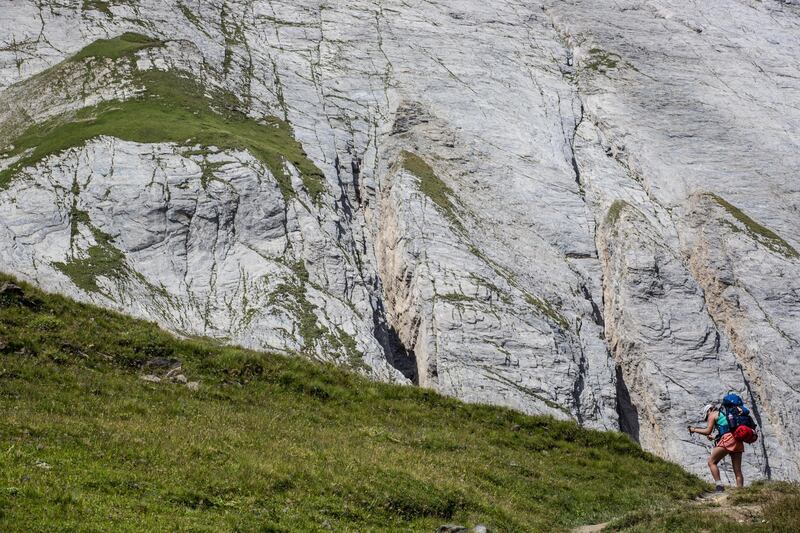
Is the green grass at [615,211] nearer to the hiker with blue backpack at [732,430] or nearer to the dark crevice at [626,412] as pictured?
the dark crevice at [626,412]

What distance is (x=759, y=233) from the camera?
280 ft

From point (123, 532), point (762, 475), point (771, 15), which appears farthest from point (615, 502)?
point (771, 15)

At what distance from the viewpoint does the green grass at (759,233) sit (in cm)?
8331

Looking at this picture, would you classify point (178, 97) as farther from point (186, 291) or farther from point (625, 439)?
point (625, 439)

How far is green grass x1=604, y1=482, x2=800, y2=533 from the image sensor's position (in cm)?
1495

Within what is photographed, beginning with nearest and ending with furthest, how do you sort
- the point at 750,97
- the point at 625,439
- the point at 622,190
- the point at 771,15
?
the point at 625,439 → the point at 622,190 → the point at 750,97 → the point at 771,15

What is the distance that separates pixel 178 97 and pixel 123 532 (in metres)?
76.4

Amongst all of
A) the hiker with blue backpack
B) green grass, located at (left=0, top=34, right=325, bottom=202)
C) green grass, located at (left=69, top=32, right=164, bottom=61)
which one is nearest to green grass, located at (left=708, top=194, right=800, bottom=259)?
green grass, located at (left=0, top=34, right=325, bottom=202)

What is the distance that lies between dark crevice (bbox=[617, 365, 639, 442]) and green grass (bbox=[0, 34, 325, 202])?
38.6 m

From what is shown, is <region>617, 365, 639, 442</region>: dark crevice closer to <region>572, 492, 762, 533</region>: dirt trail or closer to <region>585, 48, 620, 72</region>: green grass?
<region>572, 492, 762, 533</region>: dirt trail

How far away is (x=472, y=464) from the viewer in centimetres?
2152

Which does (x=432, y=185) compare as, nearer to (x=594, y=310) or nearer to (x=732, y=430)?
(x=594, y=310)

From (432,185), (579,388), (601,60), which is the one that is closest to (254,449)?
(579,388)

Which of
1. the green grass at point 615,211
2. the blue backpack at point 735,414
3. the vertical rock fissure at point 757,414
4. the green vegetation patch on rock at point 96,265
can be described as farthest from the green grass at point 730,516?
the green grass at point 615,211
